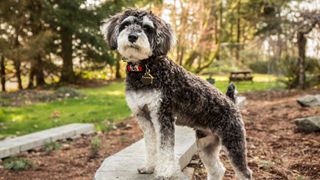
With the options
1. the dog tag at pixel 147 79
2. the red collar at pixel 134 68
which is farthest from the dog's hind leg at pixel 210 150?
the red collar at pixel 134 68

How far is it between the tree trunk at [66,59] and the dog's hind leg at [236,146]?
69.8ft

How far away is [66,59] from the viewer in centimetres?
2558

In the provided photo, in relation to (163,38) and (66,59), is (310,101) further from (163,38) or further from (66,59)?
(66,59)

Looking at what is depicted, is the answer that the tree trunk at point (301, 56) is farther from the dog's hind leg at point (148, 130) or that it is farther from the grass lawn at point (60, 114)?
the dog's hind leg at point (148, 130)

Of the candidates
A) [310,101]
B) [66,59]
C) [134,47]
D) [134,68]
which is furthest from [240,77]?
[134,47]

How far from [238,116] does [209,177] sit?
0.83 meters

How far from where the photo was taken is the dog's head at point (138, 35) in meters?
4.25

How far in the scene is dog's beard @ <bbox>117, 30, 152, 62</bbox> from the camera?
4.23 meters

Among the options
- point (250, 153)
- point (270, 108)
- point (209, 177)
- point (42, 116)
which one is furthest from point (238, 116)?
point (42, 116)

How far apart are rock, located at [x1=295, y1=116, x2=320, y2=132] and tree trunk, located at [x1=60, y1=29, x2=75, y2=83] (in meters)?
18.2

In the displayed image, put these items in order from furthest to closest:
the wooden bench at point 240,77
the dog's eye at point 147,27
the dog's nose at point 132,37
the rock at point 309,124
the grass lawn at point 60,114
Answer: the wooden bench at point 240,77 < the grass lawn at point 60,114 < the rock at point 309,124 < the dog's eye at point 147,27 < the dog's nose at point 132,37

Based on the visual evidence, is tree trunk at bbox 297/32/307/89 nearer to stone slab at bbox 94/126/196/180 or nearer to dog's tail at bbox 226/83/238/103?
stone slab at bbox 94/126/196/180

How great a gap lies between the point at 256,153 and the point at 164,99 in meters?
3.49

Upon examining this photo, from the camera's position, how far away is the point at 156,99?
14.9 ft
